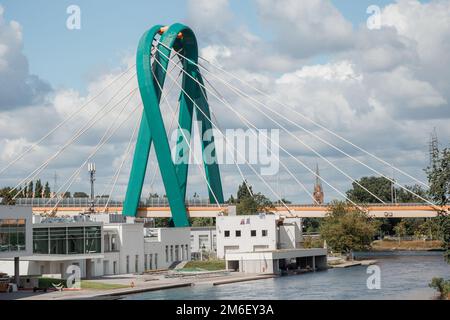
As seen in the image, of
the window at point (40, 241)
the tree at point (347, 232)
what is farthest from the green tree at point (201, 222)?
the window at point (40, 241)

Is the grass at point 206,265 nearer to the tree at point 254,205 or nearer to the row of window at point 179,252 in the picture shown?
the row of window at point 179,252

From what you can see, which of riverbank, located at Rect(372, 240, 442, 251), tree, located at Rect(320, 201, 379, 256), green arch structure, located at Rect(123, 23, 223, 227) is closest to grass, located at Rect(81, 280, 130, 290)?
green arch structure, located at Rect(123, 23, 223, 227)

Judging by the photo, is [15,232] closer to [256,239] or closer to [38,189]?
[256,239]

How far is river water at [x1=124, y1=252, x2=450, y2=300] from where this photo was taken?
189ft

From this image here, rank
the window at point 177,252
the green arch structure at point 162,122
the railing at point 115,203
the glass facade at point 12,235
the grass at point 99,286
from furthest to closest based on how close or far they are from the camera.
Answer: the railing at point 115,203
the green arch structure at point 162,122
the window at point 177,252
the grass at point 99,286
the glass facade at point 12,235

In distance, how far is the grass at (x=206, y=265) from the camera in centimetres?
8262

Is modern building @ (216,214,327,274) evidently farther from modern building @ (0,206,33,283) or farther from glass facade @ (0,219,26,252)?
glass facade @ (0,219,26,252)

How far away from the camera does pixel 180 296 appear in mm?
59031

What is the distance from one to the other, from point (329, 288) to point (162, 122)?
31.3 meters

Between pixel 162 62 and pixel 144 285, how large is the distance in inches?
1341

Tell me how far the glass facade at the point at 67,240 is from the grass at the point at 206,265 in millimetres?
11640
